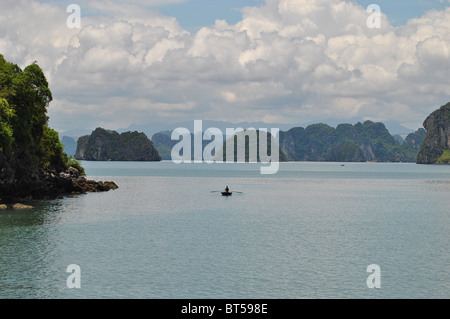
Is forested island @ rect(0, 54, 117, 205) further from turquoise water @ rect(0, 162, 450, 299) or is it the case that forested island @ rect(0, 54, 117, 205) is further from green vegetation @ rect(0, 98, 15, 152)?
turquoise water @ rect(0, 162, 450, 299)

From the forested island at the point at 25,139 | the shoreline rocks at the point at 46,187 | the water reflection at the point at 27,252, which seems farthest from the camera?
the shoreline rocks at the point at 46,187

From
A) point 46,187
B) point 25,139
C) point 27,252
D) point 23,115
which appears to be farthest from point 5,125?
point 27,252

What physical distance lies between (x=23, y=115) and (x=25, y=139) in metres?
5.27

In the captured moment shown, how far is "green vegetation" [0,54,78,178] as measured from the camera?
76.8 meters

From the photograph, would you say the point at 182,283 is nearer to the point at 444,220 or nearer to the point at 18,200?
the point at 444,220

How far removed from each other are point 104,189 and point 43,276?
8538 centimetres

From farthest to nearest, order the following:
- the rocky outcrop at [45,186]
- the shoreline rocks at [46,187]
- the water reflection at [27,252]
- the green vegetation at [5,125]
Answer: the shoreline rocks at [46,187] → the rocky outcrop at [45,186] → the green vegetation at [5,125] → the water reflection at [27,252]

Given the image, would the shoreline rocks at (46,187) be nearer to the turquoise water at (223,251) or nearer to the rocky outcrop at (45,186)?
the rocky outcrop at (45,186)

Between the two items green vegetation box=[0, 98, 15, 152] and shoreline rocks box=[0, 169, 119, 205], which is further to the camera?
shoreline rocks box=[0, 169, 119, 205]

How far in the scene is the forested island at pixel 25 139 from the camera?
3120 inches

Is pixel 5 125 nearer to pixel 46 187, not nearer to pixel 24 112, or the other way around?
pixel 24 112

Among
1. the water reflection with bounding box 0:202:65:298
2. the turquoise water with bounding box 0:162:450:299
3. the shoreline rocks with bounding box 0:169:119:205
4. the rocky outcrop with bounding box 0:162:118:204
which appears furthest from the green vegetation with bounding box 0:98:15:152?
the turquoise water with bounding box 0:162:450:299

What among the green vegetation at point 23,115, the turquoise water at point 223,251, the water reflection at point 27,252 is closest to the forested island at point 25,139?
the green vegetation at point 23,115
